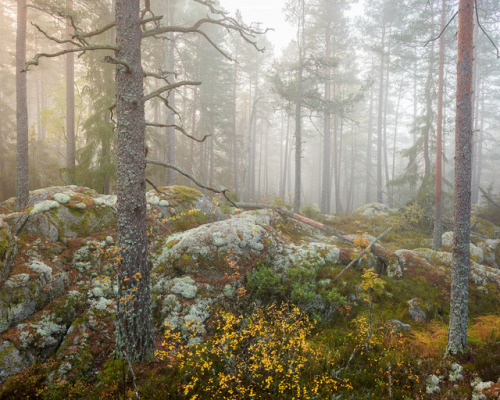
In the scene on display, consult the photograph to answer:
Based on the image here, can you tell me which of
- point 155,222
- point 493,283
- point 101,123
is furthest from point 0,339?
point 493,283

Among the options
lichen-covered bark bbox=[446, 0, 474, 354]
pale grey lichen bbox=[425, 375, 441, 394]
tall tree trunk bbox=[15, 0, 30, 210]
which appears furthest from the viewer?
tall tree trunk bbox=[15, 0, 30, 210]

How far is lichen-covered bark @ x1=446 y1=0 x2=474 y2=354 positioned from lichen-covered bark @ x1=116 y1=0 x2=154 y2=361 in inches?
239

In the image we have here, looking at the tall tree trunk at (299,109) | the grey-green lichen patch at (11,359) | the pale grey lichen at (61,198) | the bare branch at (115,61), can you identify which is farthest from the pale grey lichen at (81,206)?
the tall tree trunk at (299,109)

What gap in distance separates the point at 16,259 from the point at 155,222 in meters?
3.53

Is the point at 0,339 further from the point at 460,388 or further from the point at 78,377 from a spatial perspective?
the point at 460,388

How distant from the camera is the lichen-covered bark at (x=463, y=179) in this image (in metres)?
5.09

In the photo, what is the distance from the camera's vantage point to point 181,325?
5355 millimetres

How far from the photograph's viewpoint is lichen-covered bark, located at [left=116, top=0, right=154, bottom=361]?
421 centimetres

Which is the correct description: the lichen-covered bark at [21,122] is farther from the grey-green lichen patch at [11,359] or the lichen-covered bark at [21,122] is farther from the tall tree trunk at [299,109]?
the tall tree trunk at [299,109]

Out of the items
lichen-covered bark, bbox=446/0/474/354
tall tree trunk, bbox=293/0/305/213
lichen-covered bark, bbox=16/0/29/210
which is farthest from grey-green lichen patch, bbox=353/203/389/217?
lichen-covered bark, bbox=16/0/29/210

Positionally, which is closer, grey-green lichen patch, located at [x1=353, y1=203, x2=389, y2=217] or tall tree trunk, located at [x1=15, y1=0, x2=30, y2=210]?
tall tree trunk, located at [x1=15, y1=0, x2=30, y2=210]

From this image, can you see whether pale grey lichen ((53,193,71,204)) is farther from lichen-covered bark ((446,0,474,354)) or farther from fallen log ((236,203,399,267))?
lichen-covered bark ((446,0,474,354))

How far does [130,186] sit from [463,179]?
6.42m

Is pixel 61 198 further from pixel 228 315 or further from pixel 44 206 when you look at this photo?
pixel 228 315
